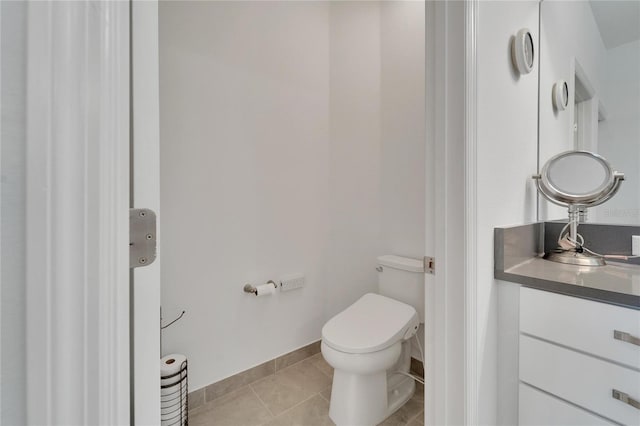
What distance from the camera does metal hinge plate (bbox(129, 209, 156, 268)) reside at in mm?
360

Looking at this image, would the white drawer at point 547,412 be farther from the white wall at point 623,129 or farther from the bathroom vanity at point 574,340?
the white wall at point 623,129

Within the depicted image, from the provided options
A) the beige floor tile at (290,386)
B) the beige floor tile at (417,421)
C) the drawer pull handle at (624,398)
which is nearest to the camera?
the drawer pull handle at (624,398)

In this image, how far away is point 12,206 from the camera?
0.28 metres

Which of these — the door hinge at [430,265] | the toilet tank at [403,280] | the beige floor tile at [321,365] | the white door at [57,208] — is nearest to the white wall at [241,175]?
the beige floor tile at [321,365]

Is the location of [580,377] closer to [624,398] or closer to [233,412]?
[624,398]

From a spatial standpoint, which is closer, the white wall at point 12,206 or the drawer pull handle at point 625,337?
the white wall at point 12,206

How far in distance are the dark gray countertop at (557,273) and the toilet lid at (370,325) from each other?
547mm

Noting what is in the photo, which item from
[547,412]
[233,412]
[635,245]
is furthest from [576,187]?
[233,412]

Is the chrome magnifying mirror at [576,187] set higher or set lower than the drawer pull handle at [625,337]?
higher

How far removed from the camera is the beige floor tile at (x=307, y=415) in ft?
4.42

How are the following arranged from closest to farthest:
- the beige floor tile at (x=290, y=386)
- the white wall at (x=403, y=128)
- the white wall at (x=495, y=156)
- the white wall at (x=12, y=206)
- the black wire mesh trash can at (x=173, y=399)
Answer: the white wall at (x=12, y=206) < the white wall at (x=495, y=156) < the black wire mesh trash can at (x=173, y=399) < the beige floor tile at (x=290, y=386) < the white wall at (x=403, y=128)

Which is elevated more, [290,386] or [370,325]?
[370,325]

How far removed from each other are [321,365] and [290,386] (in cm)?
27

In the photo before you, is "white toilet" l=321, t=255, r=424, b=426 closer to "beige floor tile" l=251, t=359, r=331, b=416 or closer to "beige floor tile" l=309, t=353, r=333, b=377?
"beige floor tile" l=251, t=359, r=331, b=416
